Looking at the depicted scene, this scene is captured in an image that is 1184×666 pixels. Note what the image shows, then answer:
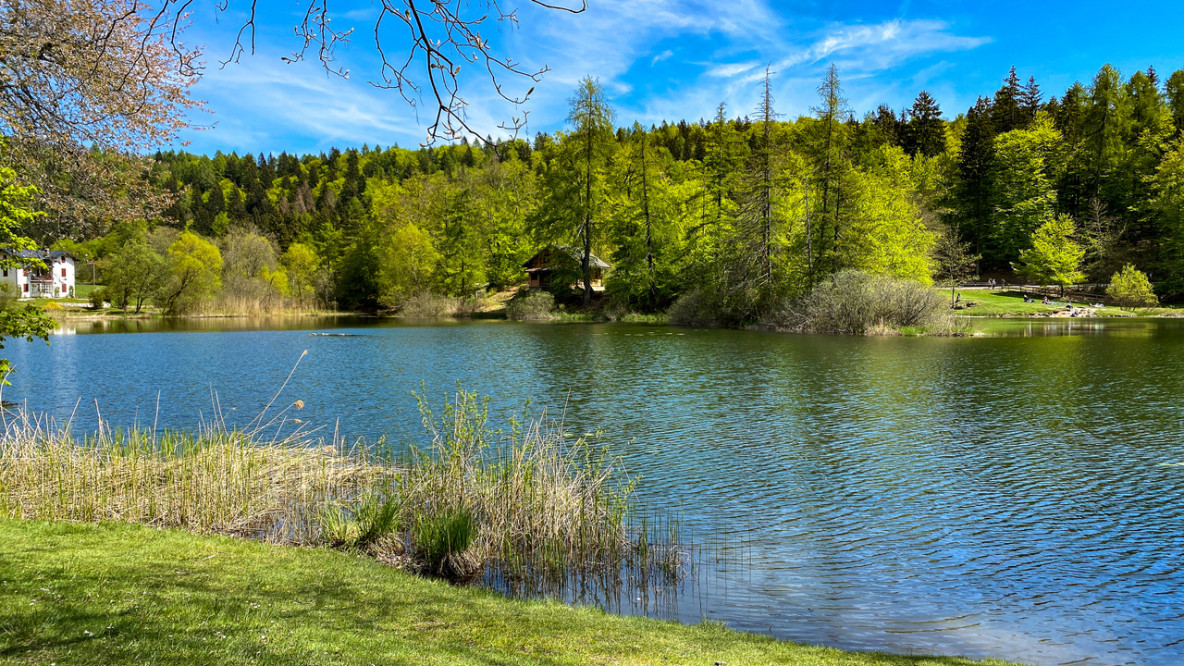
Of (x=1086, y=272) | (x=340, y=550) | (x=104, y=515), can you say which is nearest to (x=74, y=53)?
(x=104, y=515)

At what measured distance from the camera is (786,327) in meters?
45.6

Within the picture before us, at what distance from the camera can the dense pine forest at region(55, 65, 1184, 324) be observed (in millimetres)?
46688

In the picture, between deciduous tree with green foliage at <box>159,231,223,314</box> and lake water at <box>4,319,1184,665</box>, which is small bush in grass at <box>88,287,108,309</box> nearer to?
deciduous tree with green foliage at <box>159,231,223,314</box>

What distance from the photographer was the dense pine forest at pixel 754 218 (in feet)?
153

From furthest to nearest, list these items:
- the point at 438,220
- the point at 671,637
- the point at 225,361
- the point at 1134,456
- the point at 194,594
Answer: the point at 438,220 → the point at 225,361 → the point at 1134,456 → the point at 671,637 → the point at 194,594

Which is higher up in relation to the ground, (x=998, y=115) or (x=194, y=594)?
(x=998, y=115)

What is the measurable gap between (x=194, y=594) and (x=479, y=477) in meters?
3.84

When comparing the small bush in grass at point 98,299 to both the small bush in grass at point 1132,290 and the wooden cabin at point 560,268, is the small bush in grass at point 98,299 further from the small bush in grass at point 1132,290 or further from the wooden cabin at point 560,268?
the small bush in grass at point 1132,290

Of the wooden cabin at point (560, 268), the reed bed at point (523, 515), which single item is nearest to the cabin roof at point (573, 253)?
the wooden cabin at point (560, 268)

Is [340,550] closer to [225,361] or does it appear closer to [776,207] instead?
[225,361]

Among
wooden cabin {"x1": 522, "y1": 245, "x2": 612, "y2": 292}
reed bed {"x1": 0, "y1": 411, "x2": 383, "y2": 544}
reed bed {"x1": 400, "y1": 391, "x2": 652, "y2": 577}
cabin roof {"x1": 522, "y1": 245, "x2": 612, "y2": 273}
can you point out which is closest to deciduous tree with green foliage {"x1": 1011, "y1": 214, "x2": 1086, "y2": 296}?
wooden cabin {"x1": 522, "y1": 245, "x2": 612, "y2": 292}

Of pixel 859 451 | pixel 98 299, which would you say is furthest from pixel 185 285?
pixel 859 451

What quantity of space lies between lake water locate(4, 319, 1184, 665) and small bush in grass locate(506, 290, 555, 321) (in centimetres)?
2503

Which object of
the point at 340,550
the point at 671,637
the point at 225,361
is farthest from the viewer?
the point at 225,361
